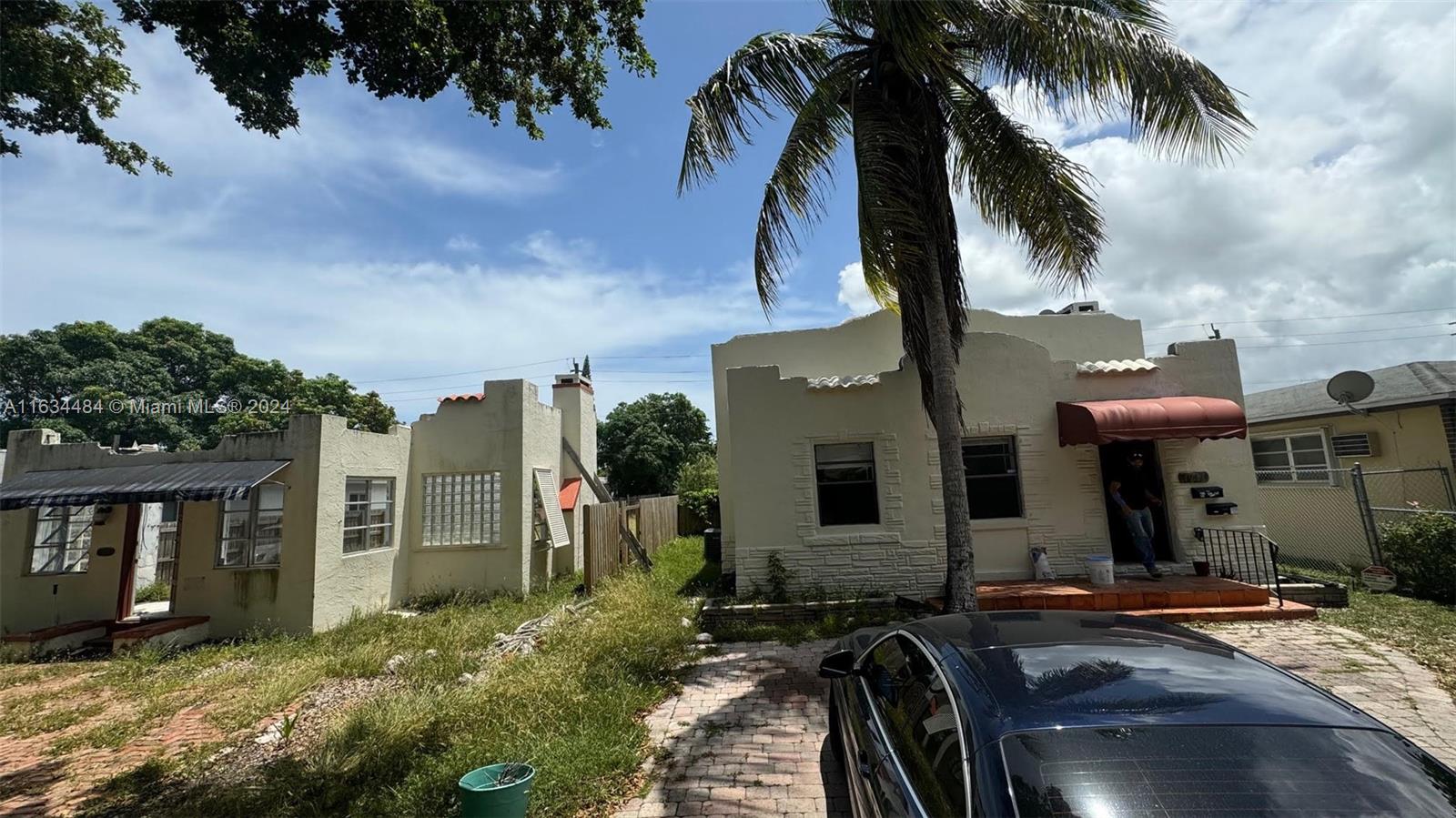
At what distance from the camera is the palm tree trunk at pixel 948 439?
730 centimetres

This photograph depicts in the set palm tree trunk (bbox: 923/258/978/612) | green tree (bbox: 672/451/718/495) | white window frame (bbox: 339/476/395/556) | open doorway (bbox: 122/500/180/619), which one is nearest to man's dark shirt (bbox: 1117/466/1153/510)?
palm tree trunk (bbox: 923/258/978/612)

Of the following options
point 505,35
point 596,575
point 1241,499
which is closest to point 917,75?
point 505,35

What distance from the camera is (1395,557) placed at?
28.7 ft

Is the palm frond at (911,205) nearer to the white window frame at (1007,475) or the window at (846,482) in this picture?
the window at (846,482)

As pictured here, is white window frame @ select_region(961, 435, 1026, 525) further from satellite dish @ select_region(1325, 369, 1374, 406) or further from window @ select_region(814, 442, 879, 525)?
satellite dish @ select_region(1325, 369, 1374, 406)

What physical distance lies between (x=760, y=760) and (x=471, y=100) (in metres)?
6.94

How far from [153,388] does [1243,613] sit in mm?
43825

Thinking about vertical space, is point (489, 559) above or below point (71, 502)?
below

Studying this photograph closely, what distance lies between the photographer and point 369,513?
35.0ft

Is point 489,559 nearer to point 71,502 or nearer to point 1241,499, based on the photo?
point 71,502

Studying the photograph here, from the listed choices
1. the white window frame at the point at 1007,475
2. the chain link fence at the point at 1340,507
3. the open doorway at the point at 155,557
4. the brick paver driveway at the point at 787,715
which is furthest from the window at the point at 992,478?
the open doorway at the point at 155,557

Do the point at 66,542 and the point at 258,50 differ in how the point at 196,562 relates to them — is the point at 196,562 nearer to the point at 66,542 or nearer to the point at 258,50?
the point at 66,542

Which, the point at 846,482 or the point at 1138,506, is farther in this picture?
the point at 846,482

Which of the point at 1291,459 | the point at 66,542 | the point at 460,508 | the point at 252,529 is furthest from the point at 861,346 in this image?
the point at 66,542
